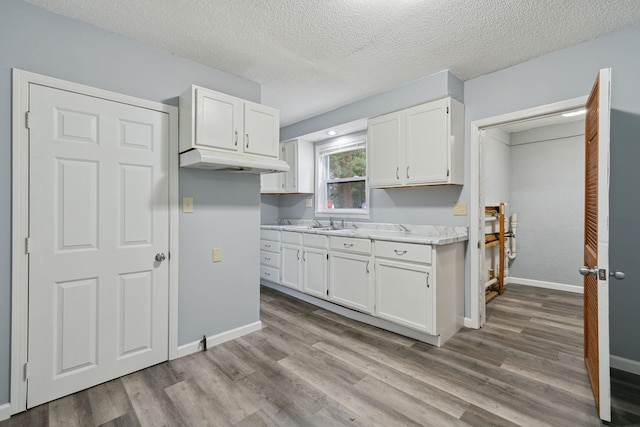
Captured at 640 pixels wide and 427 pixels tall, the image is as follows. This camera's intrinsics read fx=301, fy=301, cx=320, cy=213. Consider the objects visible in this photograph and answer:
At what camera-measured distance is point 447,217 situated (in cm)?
316

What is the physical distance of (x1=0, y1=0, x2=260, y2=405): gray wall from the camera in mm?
1770

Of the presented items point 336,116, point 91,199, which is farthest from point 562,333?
point 91,199

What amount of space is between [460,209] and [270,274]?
8.70ft

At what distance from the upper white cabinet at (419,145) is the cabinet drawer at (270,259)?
1753 millimetres

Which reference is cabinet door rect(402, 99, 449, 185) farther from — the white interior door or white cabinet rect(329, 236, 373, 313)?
the white interior door

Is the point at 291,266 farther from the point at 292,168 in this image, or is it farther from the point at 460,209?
the point at 460,209

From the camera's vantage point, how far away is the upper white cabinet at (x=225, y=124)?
2.28 m

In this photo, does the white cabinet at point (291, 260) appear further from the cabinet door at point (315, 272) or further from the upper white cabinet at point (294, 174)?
the upper white cabinet at point (294, 174)

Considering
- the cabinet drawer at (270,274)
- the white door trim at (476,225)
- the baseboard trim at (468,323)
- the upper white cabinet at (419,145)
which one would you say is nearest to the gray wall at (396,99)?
the upper white cabinet at (419,145)

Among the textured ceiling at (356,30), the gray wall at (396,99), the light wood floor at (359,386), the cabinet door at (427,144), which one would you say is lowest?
the light wood floor at (359,386)

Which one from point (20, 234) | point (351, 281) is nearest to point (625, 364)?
point (351, 281)

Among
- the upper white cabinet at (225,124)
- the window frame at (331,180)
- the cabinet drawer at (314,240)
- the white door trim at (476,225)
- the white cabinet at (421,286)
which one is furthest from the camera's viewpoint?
the window frame at (331,180)

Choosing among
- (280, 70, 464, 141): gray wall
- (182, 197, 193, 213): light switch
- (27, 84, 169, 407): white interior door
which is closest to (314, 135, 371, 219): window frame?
(280, 70, 464, 141): gray wall

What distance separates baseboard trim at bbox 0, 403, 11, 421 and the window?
349cm
